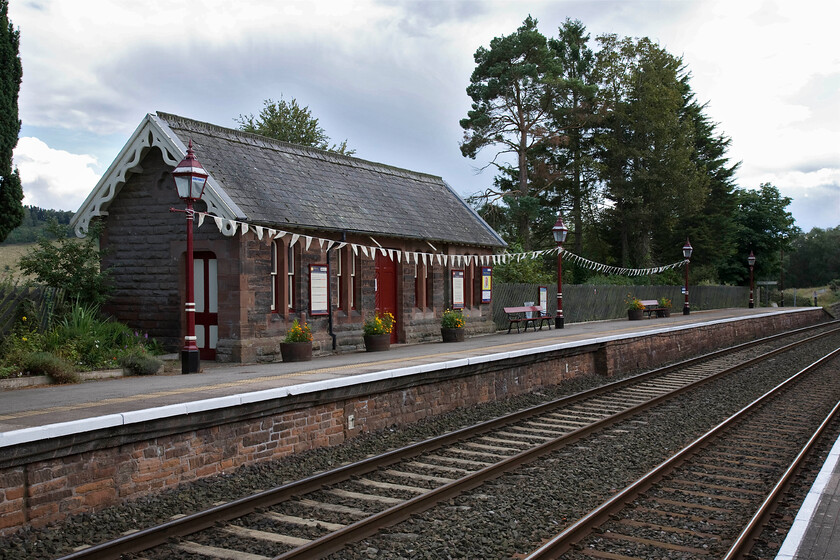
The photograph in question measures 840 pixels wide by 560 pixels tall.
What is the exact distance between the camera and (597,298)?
32500 millimetres

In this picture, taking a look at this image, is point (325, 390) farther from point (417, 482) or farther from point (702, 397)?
point (702, 397)

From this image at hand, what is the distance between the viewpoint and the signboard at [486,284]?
23000 millimetres

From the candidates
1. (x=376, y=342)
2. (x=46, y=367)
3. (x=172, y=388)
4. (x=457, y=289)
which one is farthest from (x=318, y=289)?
(x=172, y=388)

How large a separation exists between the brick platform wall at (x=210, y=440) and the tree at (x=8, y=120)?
37.5 ft

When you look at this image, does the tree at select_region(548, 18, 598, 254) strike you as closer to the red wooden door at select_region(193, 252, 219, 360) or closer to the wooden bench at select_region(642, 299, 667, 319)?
the wooden bench at select_region(642, 299, 667, 319)

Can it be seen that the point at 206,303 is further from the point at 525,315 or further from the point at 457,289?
the point at 525,315

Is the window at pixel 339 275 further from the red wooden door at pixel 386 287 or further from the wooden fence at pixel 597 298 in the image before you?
the wooden fence at pixel 597 298

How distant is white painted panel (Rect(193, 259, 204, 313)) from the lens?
15.3 meters

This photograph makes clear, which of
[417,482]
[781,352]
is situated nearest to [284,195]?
[417,482]

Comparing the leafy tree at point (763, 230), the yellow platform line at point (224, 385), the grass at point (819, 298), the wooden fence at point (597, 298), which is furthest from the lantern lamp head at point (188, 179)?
the grass at point (819, 298)

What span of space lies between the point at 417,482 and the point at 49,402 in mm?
4723

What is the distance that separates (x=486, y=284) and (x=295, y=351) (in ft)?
31.9

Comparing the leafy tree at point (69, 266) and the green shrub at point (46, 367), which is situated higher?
the leafy tree at point (69, 266)

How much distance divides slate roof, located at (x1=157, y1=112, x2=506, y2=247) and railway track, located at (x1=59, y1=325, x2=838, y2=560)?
7058 millimetres
